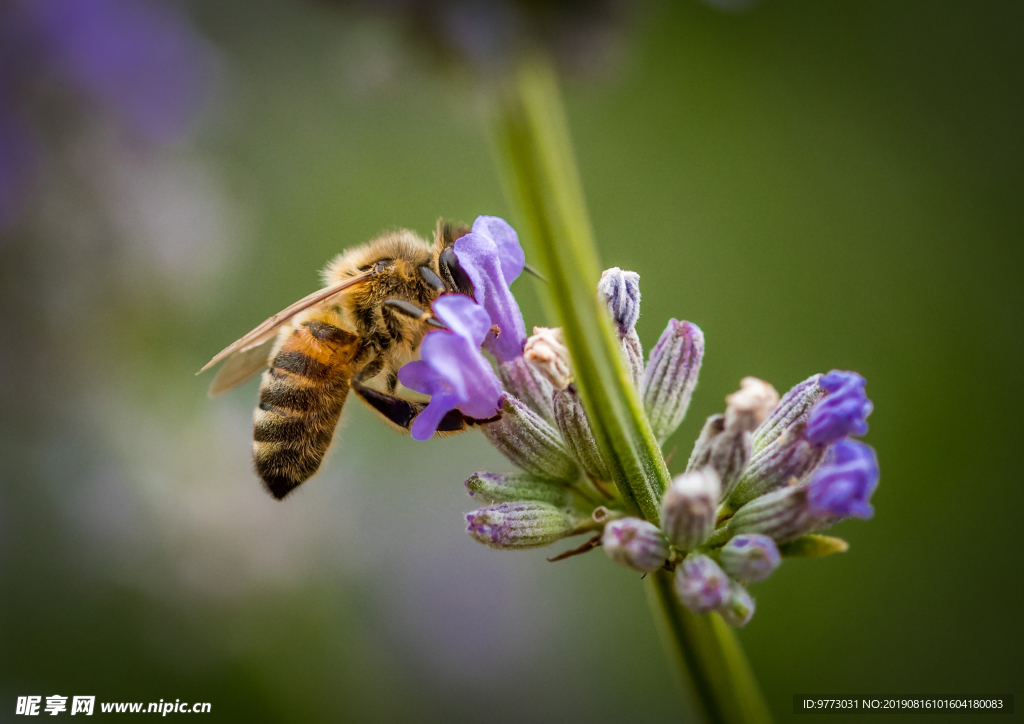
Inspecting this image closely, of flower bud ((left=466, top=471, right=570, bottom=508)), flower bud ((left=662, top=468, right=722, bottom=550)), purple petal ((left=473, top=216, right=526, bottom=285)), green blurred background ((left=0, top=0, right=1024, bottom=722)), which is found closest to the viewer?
flower bud ((left=662, top=468, right=722, bottom=550))

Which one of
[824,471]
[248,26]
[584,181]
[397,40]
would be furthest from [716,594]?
[248,26]

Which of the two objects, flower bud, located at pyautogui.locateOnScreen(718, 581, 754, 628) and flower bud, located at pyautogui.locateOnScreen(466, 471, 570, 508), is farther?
flower bud, located at pyautogui.locateOnScreen(466, 471, 570, 508)

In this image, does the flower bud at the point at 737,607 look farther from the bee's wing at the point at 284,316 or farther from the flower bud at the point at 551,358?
the bee's wing at the point at 284,316

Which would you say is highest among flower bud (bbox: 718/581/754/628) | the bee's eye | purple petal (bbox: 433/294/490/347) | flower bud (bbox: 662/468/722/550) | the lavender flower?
the bee's eye

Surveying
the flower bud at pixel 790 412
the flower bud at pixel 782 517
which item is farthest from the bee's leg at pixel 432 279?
the flower bud at pixel 782 517

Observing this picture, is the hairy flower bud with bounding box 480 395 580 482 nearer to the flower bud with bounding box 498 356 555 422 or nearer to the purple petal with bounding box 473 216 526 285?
the flower bud with bounding box 498 356 555 422

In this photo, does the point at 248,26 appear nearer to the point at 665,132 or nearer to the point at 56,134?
the point at 56,134

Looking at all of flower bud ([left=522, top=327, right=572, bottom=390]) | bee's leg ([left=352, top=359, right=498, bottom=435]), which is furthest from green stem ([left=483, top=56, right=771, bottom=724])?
bee's leg ([left=352, top=359, right=498, bottom=435])
